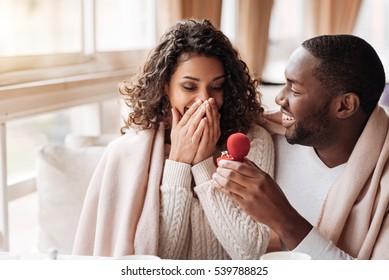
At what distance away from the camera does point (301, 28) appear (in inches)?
48.7

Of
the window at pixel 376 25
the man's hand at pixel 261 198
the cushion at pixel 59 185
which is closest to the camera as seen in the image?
the man's hand at pixel 261 198

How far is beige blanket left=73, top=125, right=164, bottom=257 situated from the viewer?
3.12 ft

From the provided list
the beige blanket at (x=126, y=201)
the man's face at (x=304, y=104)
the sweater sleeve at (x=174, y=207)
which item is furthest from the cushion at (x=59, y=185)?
the man's face at (x=304, y=104)

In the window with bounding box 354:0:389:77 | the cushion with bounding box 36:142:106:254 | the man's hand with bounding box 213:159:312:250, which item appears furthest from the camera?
the cushion with bounding box 36:142:106:254

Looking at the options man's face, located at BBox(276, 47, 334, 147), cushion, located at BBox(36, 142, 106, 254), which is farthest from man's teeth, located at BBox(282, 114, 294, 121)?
cushion, located at BBox(36, 142, 106, 254)

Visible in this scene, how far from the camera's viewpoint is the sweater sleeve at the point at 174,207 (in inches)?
37.1

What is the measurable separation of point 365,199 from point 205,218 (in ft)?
0.71

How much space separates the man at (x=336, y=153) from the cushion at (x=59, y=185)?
495 millimetres

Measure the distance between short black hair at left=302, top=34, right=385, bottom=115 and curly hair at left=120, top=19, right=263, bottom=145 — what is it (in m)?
0.12

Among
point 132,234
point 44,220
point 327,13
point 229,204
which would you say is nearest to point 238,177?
point 229,204

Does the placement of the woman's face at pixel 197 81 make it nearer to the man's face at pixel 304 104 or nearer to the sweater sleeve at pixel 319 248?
the man's face at pixel 304 104

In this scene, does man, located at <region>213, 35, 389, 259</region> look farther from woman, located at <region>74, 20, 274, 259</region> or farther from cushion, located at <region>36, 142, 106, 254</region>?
cushion, located at <region>36, 142, 106, 254</region>

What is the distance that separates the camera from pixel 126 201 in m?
0.98

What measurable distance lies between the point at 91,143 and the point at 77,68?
6.8 inches
